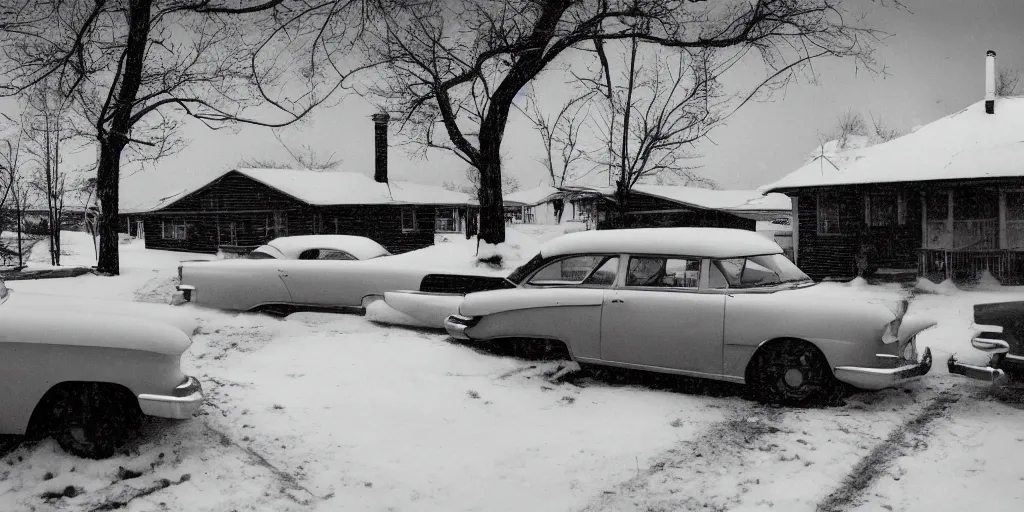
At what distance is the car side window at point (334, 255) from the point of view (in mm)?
9016

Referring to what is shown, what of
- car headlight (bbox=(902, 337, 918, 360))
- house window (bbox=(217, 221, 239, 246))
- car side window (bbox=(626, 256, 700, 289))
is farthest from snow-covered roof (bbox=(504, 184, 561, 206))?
car headlight (bbox=(902, 337, 918, 360))

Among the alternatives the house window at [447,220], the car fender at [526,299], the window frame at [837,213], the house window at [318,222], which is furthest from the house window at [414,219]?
the car fender at [526,299]

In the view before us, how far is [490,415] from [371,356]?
5.70ft

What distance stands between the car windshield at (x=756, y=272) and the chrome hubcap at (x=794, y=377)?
698 mm

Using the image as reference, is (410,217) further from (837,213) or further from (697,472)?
(697,472)

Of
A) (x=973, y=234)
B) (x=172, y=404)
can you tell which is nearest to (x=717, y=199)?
(x=973, y=234)

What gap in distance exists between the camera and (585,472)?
3.94m

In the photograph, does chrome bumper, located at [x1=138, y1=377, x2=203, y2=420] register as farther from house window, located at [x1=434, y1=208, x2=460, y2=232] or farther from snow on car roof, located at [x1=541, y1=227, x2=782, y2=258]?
house window, located at [x1=434, y1=208, x2=460, y2=232]

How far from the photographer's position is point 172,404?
12.4 ft

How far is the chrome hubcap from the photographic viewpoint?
520cm

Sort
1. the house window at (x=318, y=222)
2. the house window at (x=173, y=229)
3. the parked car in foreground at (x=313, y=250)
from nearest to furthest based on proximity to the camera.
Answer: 1. the parked car in foreground at (x=313, y=250)
2. the house window at (x=318, y=222)
3. the house window at (x=173, y=229)

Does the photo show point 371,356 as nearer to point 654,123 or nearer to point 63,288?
point 63,288

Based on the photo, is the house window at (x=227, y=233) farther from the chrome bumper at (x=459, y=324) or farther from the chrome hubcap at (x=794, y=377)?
the chrome hubcap at (x=794, y=377)

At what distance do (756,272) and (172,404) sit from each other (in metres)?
4.17
